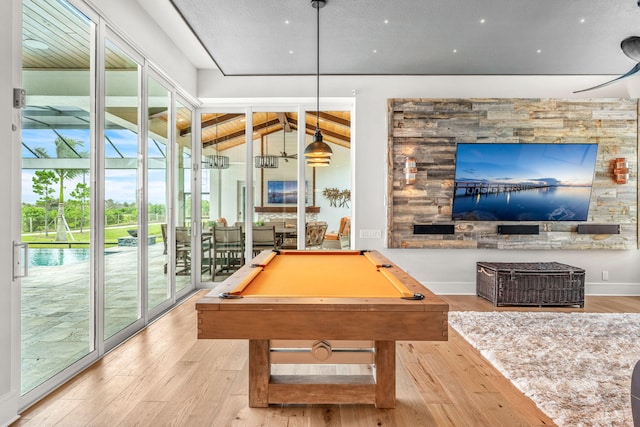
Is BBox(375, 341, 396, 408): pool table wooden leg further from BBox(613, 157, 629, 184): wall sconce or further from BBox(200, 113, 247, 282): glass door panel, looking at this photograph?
BBox(613, 157, 629, 184): wall sconce

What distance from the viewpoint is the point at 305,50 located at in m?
4.38

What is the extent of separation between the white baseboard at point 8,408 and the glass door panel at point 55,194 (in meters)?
0.14

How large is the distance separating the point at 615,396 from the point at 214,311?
2671 millimetres

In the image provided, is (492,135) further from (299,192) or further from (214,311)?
(214,311)

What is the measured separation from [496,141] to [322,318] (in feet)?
14.9

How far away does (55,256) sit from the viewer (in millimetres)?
2646

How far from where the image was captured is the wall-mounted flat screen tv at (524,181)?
5.17m

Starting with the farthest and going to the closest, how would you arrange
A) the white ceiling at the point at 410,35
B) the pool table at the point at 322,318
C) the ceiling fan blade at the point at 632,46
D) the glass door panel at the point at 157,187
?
1. the glass door panel at the point at 157,187
2. the white ceiling at the point at 410,35
3. the ceiling fan blade at the point at 632,46
4. the pool table at the point at 322,318

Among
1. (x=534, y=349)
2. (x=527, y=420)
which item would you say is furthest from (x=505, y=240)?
(x=527, y=420)

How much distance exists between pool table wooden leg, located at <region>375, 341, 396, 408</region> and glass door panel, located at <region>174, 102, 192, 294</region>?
3.46 metres

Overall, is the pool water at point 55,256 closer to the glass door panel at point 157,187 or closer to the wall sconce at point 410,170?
the glass door panel at point 157,187

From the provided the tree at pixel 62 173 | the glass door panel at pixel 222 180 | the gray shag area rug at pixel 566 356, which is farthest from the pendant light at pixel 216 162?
the gray shag area rug at pixel 566 356

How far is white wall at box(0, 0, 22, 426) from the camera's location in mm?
2109

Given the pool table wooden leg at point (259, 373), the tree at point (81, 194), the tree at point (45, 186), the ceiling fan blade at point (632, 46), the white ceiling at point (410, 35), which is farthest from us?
the white ceiling at point (410, 35)
